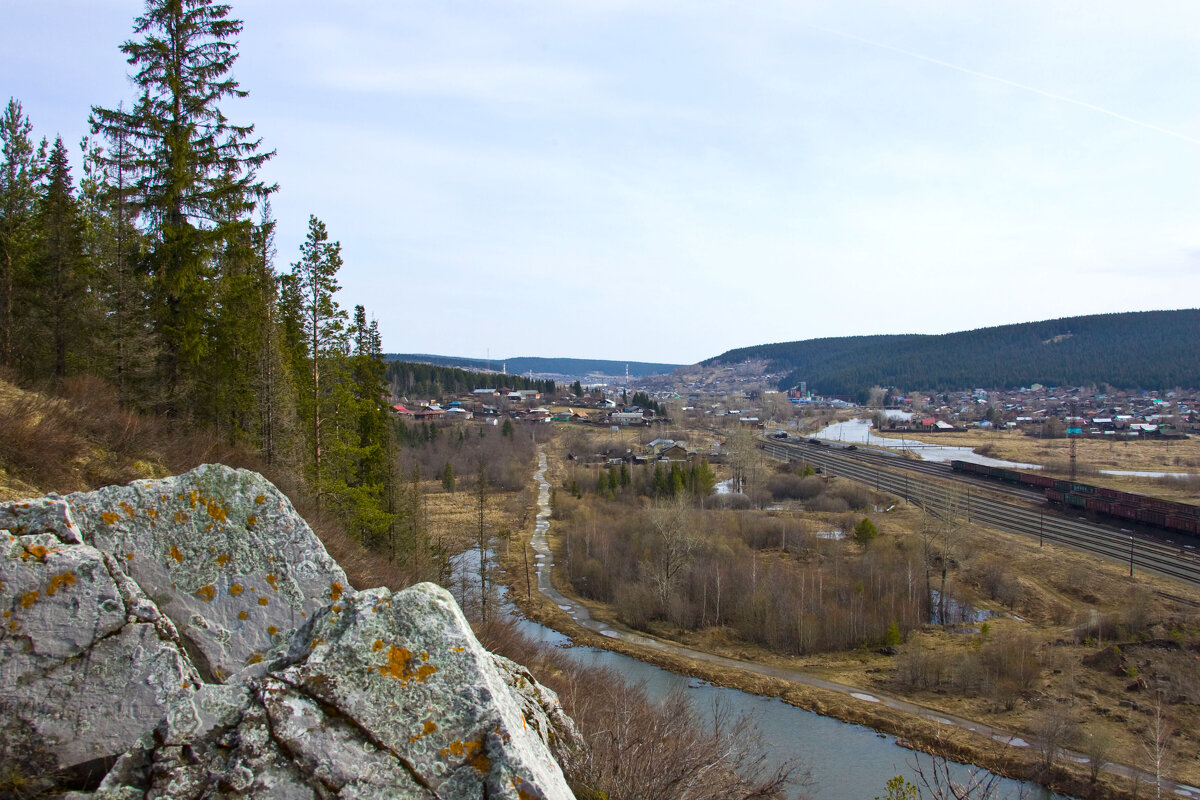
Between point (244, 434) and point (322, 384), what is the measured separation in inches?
206

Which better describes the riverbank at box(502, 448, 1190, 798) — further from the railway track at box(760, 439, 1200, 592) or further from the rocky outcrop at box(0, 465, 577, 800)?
the railway track at box(760, 439, 1200, 592)

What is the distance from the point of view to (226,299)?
2212 cm

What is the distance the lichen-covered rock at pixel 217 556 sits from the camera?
18.6 ft

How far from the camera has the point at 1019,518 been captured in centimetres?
6047

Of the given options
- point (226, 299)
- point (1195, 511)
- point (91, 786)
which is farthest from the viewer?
point (1195, 511)

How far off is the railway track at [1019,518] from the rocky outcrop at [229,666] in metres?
50.2

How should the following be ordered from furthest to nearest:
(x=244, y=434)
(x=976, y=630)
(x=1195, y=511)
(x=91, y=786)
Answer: (x=1195, y=511), (x=976, y=630), (x=244, y=434), (x=91, y=786)

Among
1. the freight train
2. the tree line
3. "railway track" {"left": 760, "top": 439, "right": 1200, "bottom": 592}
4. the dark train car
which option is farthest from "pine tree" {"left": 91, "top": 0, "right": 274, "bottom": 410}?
the tree line

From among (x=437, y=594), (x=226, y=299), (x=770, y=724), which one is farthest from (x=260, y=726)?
(x=770, y=724)

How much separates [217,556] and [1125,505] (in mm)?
73059

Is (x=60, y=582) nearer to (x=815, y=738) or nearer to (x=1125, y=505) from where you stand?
(x=815, y=738)

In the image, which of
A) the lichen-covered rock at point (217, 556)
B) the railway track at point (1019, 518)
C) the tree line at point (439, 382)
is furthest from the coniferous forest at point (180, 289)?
the tree line at point (439, 382)

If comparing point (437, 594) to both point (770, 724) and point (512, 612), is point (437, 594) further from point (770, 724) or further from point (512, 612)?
point (512, 612)

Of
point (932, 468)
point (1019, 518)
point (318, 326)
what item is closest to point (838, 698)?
point (318, 326)
